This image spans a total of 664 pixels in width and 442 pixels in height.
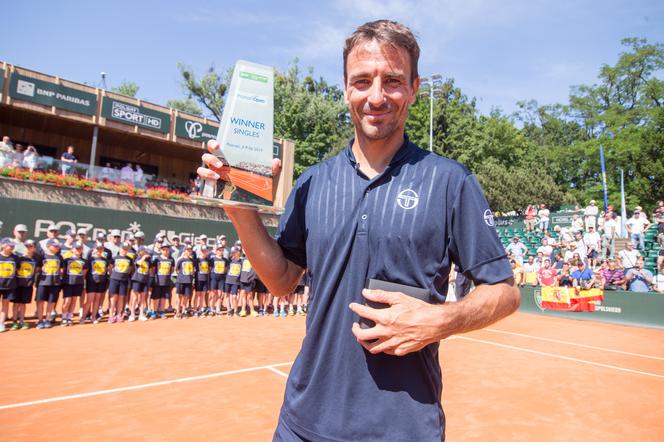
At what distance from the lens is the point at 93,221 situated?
751 inches

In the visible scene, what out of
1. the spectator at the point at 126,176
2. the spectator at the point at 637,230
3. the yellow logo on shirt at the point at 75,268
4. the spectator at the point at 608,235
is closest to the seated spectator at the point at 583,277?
the spectator at the point at 637,230

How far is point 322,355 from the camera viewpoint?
1683 mm

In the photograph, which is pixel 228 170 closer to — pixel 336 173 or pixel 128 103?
pixel 336 173

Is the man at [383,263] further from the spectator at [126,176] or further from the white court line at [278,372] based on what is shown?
the spectator at [126,176]

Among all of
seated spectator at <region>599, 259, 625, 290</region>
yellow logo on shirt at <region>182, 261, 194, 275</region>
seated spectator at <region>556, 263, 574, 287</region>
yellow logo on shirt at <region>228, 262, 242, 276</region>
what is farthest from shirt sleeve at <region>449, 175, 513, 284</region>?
seated spectator at <region>599, 259, 625, 290</region>

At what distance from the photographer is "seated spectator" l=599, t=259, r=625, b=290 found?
15992 millimetres

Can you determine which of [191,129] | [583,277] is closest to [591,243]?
[583,277]

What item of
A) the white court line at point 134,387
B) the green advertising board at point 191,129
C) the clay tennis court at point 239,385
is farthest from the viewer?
the green advertising board at point 191,129

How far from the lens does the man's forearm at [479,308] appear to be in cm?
145

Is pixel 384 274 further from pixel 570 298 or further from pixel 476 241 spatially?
pixel 570 298

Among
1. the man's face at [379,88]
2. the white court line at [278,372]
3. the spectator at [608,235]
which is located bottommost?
the white court line at [278,372]

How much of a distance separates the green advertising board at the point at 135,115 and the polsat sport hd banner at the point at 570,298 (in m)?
21.6

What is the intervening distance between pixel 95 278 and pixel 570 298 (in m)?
16.3

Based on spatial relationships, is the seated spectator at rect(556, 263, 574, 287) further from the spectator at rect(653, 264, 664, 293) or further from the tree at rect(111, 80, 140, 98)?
the tree at rect(111, 80, 140, 98)
